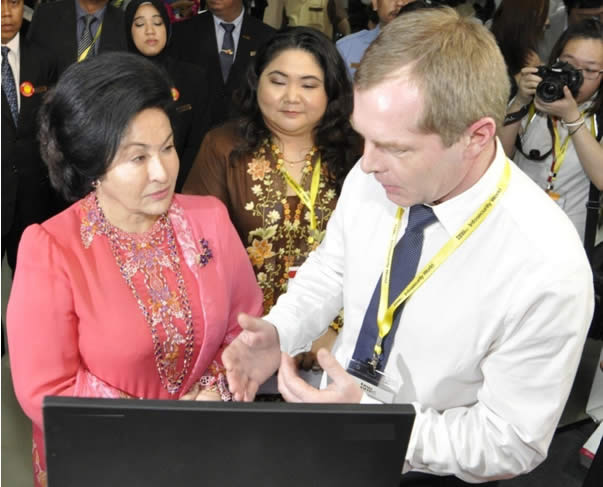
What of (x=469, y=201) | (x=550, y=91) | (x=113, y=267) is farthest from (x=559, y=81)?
(x=113, y=267)

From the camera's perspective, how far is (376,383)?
53.9 inches

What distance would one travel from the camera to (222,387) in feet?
5.69

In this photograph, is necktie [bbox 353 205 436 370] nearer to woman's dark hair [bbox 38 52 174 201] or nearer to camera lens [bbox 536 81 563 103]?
woman's dark hair [bbox 38 52 174 201]

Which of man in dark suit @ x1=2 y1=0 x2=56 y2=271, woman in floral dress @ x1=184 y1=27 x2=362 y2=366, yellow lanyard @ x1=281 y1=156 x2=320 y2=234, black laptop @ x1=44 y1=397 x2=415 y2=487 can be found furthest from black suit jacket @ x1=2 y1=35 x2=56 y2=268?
black laptop @ x1=44 y1=397 x2=415 y2=487

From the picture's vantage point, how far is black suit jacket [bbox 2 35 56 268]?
277cm

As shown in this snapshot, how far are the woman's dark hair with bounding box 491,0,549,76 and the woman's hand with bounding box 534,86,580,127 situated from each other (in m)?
0.57

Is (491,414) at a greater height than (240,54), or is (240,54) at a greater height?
(240,54)

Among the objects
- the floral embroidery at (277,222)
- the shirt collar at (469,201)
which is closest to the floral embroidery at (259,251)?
the floral embroidery at (277,222)

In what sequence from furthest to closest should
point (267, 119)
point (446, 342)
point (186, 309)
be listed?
1. point (267, 119)
2. point (186, 309)
3. point (446, 342)

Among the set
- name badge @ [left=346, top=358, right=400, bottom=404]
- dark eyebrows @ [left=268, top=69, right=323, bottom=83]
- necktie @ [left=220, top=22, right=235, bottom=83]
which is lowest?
name badge @ [left=346, top=358, right=400, bottom=404]

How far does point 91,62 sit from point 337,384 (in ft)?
3.08

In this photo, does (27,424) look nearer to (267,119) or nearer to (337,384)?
(267,119)

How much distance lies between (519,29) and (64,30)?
213 centimetres

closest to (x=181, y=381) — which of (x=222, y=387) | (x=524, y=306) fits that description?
(x=222, y=387)
